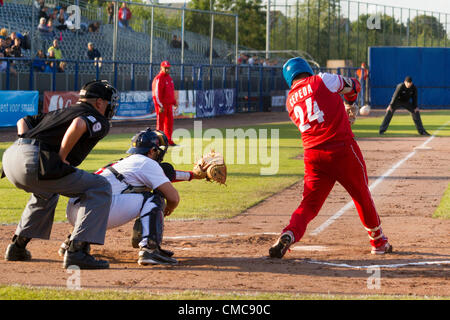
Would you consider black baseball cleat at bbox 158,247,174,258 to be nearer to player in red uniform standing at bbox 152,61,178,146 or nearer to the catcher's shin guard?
the catcher's shin guard

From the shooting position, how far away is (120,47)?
111ft

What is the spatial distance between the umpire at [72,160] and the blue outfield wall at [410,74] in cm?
4208

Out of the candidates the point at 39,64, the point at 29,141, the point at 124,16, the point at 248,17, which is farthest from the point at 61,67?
the point at 248,17

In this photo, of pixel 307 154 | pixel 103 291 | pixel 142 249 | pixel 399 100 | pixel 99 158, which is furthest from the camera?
pixel 399 100

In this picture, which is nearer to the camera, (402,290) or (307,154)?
(402,290)

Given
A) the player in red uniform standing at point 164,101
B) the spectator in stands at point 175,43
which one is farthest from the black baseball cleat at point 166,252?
the spectator in stands at point 175,43

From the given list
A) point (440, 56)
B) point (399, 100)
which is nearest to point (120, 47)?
point (399, 100)

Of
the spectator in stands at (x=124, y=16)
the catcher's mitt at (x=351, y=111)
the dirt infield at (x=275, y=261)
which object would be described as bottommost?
the dirt infield at (x=275, y=261)

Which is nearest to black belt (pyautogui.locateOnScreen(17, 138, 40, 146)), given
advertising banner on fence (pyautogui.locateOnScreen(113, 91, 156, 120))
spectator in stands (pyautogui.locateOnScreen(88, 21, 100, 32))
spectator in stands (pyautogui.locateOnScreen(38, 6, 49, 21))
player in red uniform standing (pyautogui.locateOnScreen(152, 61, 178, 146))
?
player in red uniform standing (pyautogui.locateOnScreen(152, 61, 178, 146))

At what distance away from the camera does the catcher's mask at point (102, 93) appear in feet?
21.8

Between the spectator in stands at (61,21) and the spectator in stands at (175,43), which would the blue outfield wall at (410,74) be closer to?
the spectator in stands at (175,43)

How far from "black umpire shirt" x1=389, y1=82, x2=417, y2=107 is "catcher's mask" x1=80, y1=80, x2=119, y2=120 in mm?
18294

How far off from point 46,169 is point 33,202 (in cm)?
85

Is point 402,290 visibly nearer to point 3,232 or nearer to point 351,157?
point 351,157
